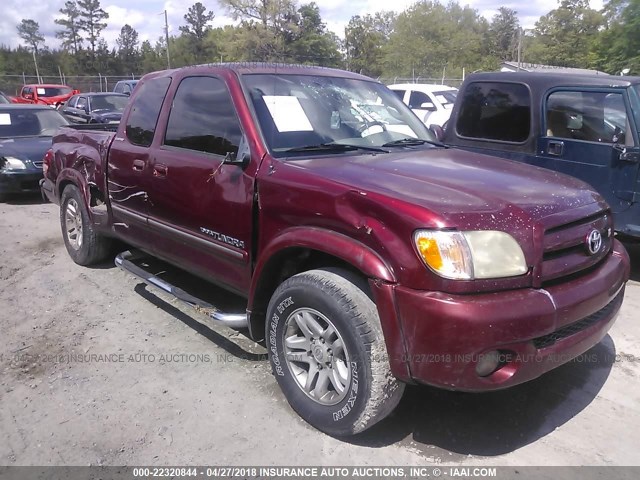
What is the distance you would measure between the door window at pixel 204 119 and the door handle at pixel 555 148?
3548mm

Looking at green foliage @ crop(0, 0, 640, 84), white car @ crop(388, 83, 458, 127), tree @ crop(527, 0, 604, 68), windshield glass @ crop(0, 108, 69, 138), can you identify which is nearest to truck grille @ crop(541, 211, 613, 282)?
windshield glass @ crop(0, 108, 69, 138)

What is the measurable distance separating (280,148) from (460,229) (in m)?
1.29

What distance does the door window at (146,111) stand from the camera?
164 inches

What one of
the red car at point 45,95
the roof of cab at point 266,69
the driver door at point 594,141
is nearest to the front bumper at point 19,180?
the roof of cab at point 266,69

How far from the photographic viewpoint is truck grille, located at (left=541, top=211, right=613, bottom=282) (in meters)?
2.55

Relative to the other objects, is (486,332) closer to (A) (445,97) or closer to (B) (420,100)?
(B) (420,100)

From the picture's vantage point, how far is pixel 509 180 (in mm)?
2967

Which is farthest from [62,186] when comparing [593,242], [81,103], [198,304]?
[81,103]

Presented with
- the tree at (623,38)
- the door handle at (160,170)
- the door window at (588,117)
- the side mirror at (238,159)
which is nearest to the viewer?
the side mirror at (238,159)

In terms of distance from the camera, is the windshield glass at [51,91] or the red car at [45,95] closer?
the red car at [45,95]

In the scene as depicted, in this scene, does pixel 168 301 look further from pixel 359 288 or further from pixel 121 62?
pixel 121 62

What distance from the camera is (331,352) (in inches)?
111

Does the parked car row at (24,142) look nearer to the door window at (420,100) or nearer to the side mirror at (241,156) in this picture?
the side mirror at (241,156)

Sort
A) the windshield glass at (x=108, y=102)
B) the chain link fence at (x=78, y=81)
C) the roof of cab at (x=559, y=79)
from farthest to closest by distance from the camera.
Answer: the chain link fence at (x=78, y=81), the windshield glass at (x=108, y=102), the roof of cab at (x=559, y=79)
